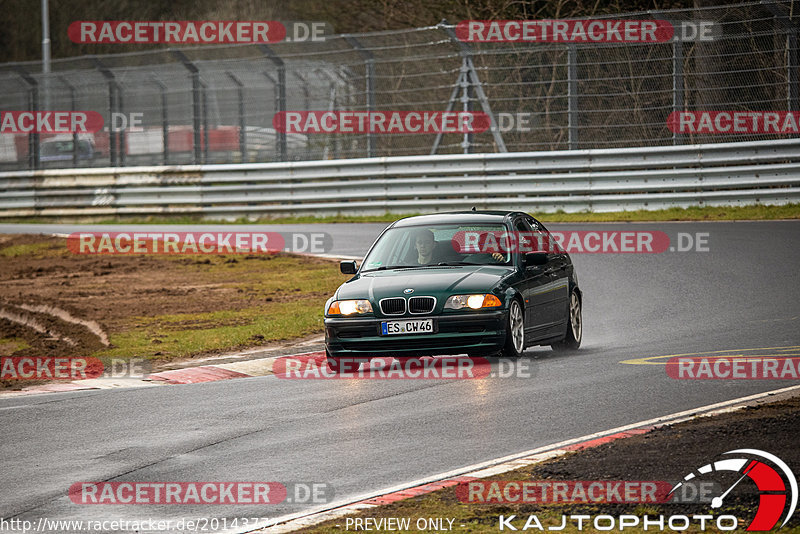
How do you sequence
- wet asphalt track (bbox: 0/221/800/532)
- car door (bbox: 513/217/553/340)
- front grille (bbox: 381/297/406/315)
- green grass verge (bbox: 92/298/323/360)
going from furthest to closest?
green grass verge (bbox: 92/298/323/360), car door (bbox: 513/217/553/340), front grille (bbox: 381/297/406/315), wet asphalt track (bbox: 0/221/800/532)

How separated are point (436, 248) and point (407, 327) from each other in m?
1.50

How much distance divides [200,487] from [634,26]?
18.9 m

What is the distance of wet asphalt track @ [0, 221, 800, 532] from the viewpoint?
7.33m

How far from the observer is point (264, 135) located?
1148 inches

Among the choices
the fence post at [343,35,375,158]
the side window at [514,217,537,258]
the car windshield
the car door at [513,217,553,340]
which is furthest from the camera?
the fence post at [343,35,375,158]

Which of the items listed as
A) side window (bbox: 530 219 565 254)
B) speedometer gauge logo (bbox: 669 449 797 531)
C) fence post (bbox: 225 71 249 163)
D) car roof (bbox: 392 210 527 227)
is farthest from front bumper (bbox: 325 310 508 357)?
fence post (bbox: 225 71 249 163)

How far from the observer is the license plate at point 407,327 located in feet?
35.3

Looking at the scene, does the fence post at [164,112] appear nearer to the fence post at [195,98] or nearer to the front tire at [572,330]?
the fence post at [195,98]

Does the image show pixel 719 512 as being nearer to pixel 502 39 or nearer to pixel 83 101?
pixel 502 39

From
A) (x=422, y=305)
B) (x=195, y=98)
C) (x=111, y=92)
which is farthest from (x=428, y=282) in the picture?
(x=111, y=92)

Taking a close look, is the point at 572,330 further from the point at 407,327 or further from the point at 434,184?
the point at 434,184

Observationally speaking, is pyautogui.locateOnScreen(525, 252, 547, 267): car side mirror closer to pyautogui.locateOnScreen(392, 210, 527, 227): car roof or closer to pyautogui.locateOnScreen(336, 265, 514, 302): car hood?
pyautogui.locateOnScreen(336, 265, 514, 302): car hood

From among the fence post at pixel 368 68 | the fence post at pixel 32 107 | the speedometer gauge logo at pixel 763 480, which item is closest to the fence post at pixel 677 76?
the fence post at pixel 368 68

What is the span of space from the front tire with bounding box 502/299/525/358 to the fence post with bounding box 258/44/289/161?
17687mm
